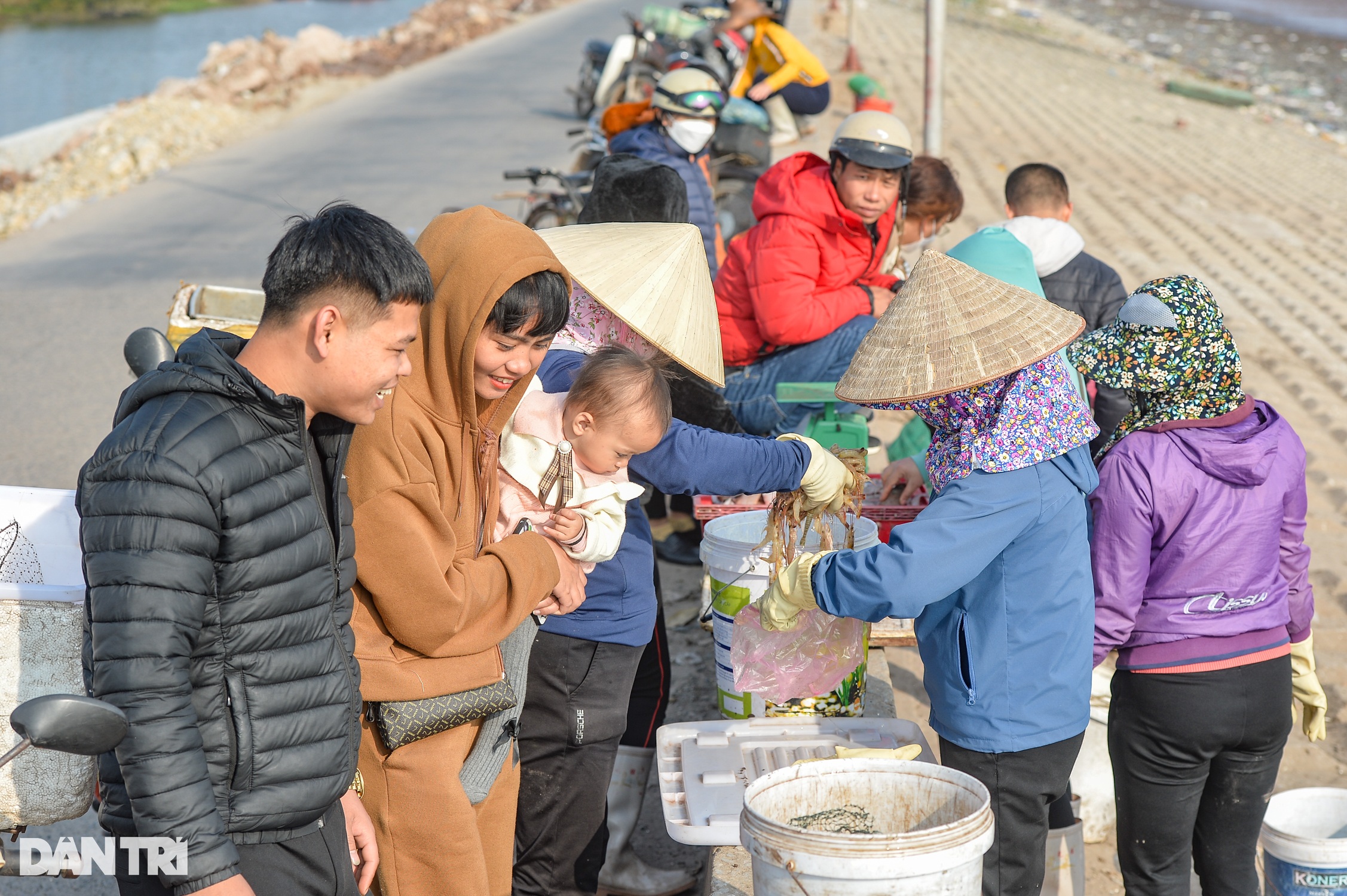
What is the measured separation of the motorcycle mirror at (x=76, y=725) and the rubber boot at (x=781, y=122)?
34.3 feet

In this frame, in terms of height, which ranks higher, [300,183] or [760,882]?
[760,882]

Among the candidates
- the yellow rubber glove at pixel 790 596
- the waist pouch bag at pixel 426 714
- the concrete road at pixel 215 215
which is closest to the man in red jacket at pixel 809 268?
the yellow rubber glove at pixel 790 596

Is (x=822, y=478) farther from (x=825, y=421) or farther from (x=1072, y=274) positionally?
(x=1072, y=274)

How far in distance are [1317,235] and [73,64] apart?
113 ft

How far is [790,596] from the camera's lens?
2.59 metres

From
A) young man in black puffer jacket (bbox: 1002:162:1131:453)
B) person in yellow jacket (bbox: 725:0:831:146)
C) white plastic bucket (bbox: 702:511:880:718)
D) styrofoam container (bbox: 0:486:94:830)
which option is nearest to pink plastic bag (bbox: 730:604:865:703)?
white plastic bucket (bbox: 702:511:880:718)

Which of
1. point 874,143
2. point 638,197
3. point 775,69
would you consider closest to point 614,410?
point 638,197

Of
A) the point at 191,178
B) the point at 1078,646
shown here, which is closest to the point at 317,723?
the point at 1078,646

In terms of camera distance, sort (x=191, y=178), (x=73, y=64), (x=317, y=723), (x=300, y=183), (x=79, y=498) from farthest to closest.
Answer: (x=73, y=64), (x=191, y=178), (x=300, y=183), (x=317, y=723), (x=79, y=498)

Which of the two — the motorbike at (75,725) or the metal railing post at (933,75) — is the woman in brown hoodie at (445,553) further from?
the metal railing post at (933,75)

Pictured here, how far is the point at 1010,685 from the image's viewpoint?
97.5 inches

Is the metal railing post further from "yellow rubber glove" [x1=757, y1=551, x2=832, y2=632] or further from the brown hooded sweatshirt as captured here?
the brown hooded sweatshirt

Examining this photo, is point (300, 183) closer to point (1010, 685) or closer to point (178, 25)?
point (1010, 685)

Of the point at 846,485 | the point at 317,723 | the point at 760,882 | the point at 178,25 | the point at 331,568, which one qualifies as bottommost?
the point at 178,25
